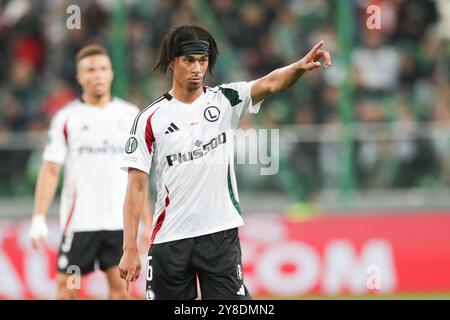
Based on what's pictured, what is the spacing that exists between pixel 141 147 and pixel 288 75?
1141 mm

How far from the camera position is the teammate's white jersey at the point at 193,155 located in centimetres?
791

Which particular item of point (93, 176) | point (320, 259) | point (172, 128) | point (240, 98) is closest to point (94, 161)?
point (93, 176)

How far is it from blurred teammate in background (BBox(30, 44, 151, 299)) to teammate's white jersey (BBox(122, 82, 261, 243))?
97.8 inches

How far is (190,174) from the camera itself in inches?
312

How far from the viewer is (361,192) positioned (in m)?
14.9

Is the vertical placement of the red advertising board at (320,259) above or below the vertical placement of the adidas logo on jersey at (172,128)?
below

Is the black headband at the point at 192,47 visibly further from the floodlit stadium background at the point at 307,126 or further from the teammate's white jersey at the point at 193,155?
the floodlit stadium background at the point at 307,126

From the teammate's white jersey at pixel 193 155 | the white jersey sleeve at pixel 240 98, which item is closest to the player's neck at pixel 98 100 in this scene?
the teammate's white jersey at pixel 193 155

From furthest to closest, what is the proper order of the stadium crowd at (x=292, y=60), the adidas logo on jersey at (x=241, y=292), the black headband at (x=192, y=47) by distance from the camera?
the stadium crowd at (x=292, y=60) → the adidas logo on jersey at (x=241, y=292) → the black headband at (x=192, y=47)

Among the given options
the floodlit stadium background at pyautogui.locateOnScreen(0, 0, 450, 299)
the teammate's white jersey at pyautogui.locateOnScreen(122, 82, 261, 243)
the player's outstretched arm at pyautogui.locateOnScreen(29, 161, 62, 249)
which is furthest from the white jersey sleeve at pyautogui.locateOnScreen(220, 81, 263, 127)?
the floodlit stadium background at pyautogui.locateOnScreen(0, 0, 450, 299)

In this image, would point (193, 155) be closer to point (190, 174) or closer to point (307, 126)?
point (190, 174)

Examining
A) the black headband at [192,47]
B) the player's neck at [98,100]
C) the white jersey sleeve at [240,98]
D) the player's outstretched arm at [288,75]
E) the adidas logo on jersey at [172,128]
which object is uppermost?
the black headband at [192,47]

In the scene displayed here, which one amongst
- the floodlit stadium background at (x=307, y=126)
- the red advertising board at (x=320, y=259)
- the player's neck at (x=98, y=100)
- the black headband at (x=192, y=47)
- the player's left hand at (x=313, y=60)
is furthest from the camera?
the floodlit stadium background at (x=307, y=126)
